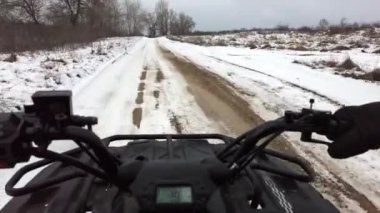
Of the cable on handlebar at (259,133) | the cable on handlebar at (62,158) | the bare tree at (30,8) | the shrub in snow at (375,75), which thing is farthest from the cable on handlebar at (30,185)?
the bare tree at (30,8)

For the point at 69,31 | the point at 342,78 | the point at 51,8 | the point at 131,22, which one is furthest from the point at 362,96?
the point at 131,22

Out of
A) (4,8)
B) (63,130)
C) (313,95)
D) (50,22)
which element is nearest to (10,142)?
(63,130)

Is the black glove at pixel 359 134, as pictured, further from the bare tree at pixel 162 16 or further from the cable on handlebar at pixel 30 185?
the bare tree at pixel 162 16

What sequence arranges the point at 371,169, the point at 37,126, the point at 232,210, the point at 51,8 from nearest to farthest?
the point at 37,126 < the point at 232,210 < the point at 371,169 < the point at 51,8

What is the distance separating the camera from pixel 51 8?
136ft

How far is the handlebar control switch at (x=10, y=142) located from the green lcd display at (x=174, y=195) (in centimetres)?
47

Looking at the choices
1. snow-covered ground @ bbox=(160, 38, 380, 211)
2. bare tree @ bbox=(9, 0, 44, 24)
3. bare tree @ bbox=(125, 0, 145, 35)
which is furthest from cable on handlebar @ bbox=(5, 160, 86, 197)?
bare tree @ bbox=(125, 0, 145, 35)

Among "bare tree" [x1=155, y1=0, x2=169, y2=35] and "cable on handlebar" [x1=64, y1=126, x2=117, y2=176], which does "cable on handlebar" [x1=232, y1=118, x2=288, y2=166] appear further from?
"bare tree" [x1=155, y1=0, x2=169, y2=35]

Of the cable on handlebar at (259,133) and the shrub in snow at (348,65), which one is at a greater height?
the cable on handlebar at (259,133)

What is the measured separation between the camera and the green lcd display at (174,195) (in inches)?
61.4

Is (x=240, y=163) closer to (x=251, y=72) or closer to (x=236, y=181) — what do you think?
(x=236, y=181)

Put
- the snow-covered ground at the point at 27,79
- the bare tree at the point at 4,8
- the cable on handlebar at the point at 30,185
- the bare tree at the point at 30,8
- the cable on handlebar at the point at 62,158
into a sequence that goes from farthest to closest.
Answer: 1. the bare tree at the point at 30,8
2. the bare tree at the point at 4,8
3. the snow-covered ground at the point at 27,79
4. the cable on handlebar at the point at 30,185
5. the cable on handlebar at the point at 62,158

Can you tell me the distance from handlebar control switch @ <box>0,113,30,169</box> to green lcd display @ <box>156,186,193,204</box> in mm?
470

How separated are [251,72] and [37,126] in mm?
12855
